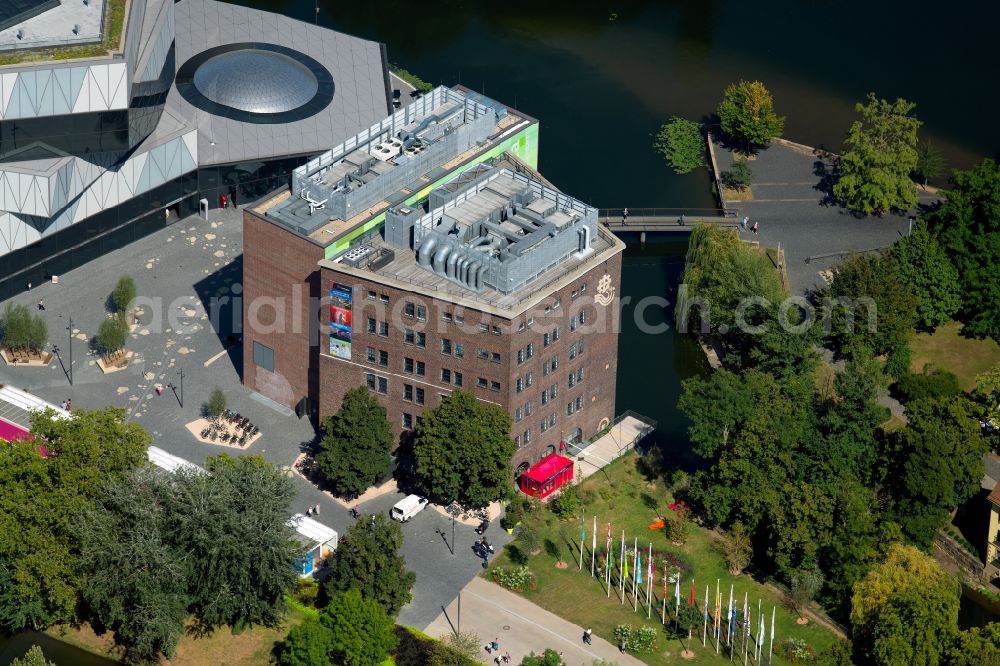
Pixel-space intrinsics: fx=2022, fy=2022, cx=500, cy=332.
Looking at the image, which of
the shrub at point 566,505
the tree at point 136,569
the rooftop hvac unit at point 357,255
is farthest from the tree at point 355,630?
the rooftop hvac unit at point 357,255

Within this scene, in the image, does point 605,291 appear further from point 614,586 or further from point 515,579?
point 515,579

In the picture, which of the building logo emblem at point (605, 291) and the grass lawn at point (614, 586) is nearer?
the grass lawn at point (614, 586)

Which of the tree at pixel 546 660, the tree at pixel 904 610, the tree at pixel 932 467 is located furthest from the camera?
the tree at pixel 932 467

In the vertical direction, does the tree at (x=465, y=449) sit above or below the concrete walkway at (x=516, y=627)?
above

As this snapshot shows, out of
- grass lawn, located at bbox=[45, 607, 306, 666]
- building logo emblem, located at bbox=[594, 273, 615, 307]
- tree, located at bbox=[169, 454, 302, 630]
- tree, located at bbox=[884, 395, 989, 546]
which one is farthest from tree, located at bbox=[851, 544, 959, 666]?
tree, located at bbox=[169, 454, 302, 630]

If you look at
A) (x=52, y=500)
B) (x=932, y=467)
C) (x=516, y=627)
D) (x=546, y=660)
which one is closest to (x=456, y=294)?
(x=516, y=627)

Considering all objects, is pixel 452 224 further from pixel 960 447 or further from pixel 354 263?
pixel 960 447

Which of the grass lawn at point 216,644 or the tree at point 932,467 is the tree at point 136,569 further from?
the tree at point 932,467
